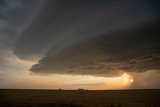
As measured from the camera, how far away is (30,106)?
5228 cm

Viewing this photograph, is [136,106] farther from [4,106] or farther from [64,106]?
[4,106]

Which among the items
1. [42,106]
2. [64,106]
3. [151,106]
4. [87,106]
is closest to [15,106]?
[42,106]

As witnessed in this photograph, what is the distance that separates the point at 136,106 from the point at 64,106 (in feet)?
56.8

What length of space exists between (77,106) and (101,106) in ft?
19.3

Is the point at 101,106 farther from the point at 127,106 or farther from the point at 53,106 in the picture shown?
the point at 53,106

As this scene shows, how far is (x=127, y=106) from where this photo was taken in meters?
51.9

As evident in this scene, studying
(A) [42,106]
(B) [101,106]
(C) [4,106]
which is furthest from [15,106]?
(B) [101,106]

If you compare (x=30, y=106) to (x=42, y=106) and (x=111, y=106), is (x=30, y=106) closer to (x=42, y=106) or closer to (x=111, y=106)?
(x=42, y=106)

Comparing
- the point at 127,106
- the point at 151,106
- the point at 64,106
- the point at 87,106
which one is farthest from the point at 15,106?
the point at 151,106

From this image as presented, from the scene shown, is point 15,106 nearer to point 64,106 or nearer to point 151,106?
point 64,106

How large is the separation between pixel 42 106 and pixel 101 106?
1409 cm

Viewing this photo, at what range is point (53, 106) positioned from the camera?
52.7 m

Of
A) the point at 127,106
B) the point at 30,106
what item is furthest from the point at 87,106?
the point at 30,106

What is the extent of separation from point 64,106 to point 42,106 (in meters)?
5.32
